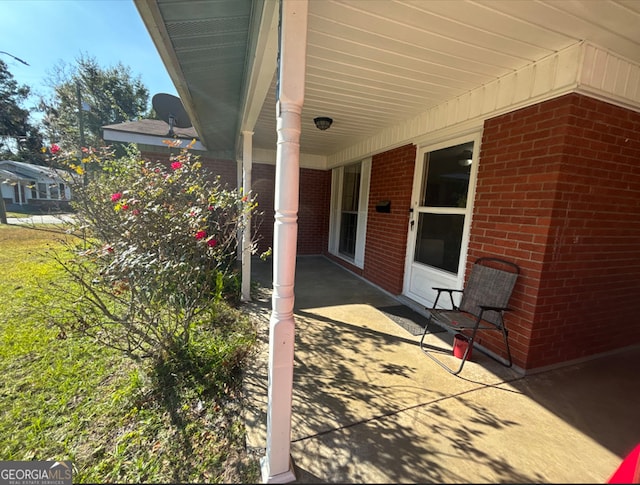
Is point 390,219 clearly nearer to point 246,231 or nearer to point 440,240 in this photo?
point 440,240

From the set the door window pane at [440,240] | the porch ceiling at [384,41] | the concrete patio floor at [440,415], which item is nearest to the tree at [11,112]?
the porch ceiling at [384,41]

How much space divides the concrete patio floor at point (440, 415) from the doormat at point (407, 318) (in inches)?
7.9

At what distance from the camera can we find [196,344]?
101 inches

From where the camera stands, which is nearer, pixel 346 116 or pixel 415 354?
pixel 415 354

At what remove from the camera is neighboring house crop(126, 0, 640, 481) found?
1598 millimetres

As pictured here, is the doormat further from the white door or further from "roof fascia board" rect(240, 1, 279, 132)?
"roof fascia board" rect(240, 1, 279, 132)

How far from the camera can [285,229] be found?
130 cm

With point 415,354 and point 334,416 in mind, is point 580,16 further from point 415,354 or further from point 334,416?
point 334,416

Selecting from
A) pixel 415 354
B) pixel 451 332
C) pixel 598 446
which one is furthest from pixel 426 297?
pixel 598 446

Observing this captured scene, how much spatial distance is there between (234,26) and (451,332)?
3611mm

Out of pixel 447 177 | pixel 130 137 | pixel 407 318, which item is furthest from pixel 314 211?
pixel 130 137

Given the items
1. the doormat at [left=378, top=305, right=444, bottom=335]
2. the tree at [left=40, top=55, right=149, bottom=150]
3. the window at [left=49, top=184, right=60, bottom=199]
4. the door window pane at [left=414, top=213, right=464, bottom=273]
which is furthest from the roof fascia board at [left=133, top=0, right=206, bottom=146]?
the tree at [left=40, top=55, right=149, bottom=150]

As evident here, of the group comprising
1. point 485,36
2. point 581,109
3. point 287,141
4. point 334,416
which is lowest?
point 334,416

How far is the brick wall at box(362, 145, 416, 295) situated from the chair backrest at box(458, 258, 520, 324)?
137 cm
